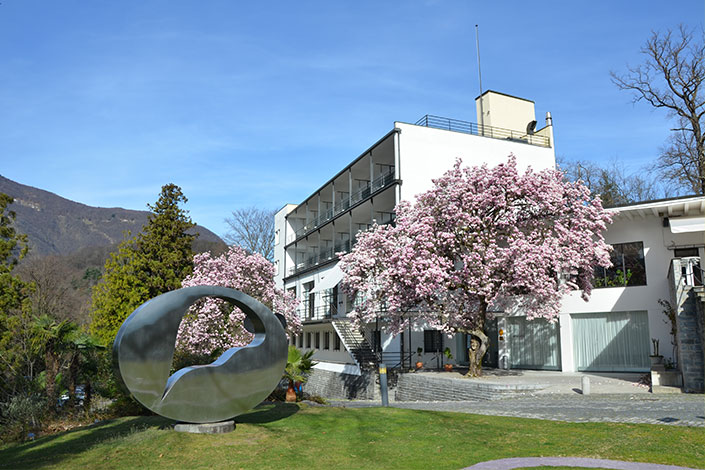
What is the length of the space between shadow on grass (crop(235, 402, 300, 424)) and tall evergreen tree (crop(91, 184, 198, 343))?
1525 cm

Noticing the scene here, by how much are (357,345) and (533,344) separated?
9.79 m

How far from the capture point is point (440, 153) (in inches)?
1325

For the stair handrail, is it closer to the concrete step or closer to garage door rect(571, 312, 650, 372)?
garage door rect(571, 312, 650, 372)

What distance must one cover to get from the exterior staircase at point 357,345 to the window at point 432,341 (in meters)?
3.06

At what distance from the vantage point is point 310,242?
52438mm

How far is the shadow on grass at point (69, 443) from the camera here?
10.0 meters

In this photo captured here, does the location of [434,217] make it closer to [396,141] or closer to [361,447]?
[396,141]

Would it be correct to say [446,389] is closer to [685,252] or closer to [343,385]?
[343,385]

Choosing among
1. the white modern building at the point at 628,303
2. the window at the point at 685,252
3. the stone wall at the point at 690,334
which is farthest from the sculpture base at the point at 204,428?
the window at the point at 685,252

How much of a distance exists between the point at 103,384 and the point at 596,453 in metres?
16.0

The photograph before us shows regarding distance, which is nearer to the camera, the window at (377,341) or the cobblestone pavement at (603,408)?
the cobblestone pavement at (603,408)

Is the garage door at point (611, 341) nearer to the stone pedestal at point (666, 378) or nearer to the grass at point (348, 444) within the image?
the stone pedestal at point (666, 378)

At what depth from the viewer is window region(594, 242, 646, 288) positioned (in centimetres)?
2592

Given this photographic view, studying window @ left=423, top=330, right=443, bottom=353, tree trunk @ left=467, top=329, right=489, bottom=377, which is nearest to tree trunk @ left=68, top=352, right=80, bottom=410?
tree trunk @ left=467, top=329, right=489, bottom=377
